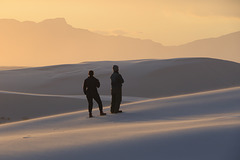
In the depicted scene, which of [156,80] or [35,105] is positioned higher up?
[156,80]

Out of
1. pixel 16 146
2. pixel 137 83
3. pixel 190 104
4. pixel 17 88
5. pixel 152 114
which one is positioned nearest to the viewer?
pixel 16 146

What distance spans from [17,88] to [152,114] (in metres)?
26.1

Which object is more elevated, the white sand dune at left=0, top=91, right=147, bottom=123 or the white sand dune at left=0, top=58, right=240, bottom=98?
the white sand dune at left=0, top=58, right=240, bottom=98

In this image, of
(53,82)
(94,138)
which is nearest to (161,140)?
(94,138)

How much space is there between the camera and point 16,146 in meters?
Answer: 6.65

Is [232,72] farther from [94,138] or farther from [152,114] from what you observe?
[94,138]

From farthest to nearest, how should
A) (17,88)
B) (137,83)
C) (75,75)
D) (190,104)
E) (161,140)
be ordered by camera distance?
(75,75) → (17,88) → (137,83) → (190,104) → (161,140)

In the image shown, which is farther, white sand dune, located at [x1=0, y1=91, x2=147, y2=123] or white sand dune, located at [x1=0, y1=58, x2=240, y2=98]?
white sand dune, located at [x1=0, y1=58, x2=240, y2=98]

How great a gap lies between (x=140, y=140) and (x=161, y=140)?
1.07 feet

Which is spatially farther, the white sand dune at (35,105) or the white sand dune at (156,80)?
the white sand dune at (156,80)

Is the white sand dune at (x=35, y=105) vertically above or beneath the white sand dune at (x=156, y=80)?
beneath

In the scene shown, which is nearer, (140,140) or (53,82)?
(140,140)

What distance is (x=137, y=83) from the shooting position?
33.0 meters

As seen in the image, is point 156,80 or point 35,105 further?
point 156,80
